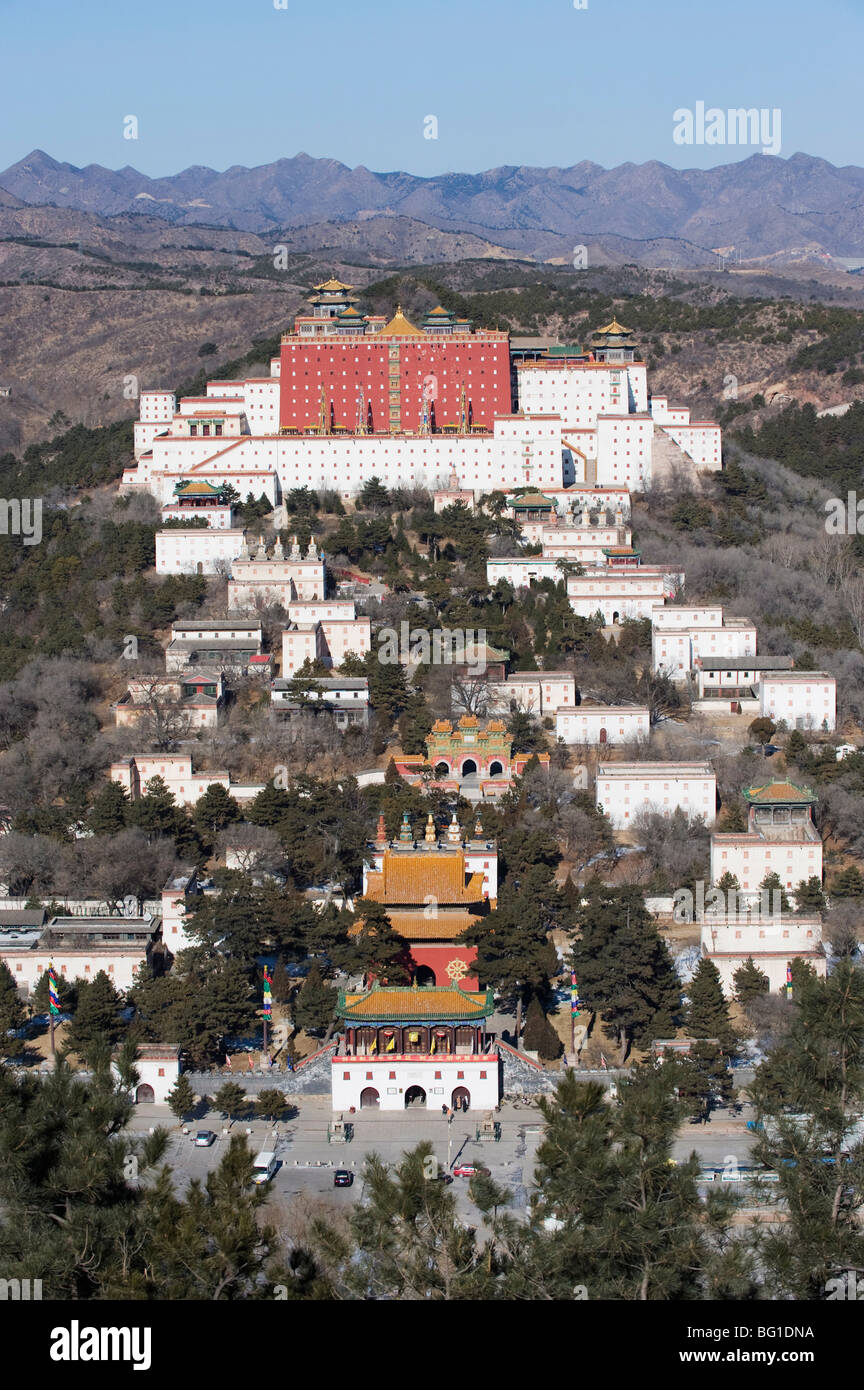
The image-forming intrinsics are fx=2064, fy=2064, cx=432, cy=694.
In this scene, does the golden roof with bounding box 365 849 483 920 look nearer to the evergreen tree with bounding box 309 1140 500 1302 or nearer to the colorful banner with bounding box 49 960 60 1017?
the colorful banner with bounding box 49 960 60 1017

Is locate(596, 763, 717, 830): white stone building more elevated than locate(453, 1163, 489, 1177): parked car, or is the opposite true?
locate(596, 763, 717, 830): white stone building

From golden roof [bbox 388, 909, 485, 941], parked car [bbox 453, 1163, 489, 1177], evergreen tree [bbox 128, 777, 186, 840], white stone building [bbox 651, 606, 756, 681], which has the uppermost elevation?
white stone building [bbox 651, 606, 756, 681]

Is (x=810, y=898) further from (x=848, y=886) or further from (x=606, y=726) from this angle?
(x=606, y=726)

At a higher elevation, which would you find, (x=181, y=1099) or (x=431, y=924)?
(x=431, y=924)

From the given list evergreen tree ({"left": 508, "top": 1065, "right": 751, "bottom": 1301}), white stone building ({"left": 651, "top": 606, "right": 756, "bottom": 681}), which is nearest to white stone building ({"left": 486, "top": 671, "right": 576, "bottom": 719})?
white stone building ({"left": 651, "top": 606, "right": 756, "bottom": 681})

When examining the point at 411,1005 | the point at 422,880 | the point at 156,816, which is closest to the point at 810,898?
the point at 422,880
